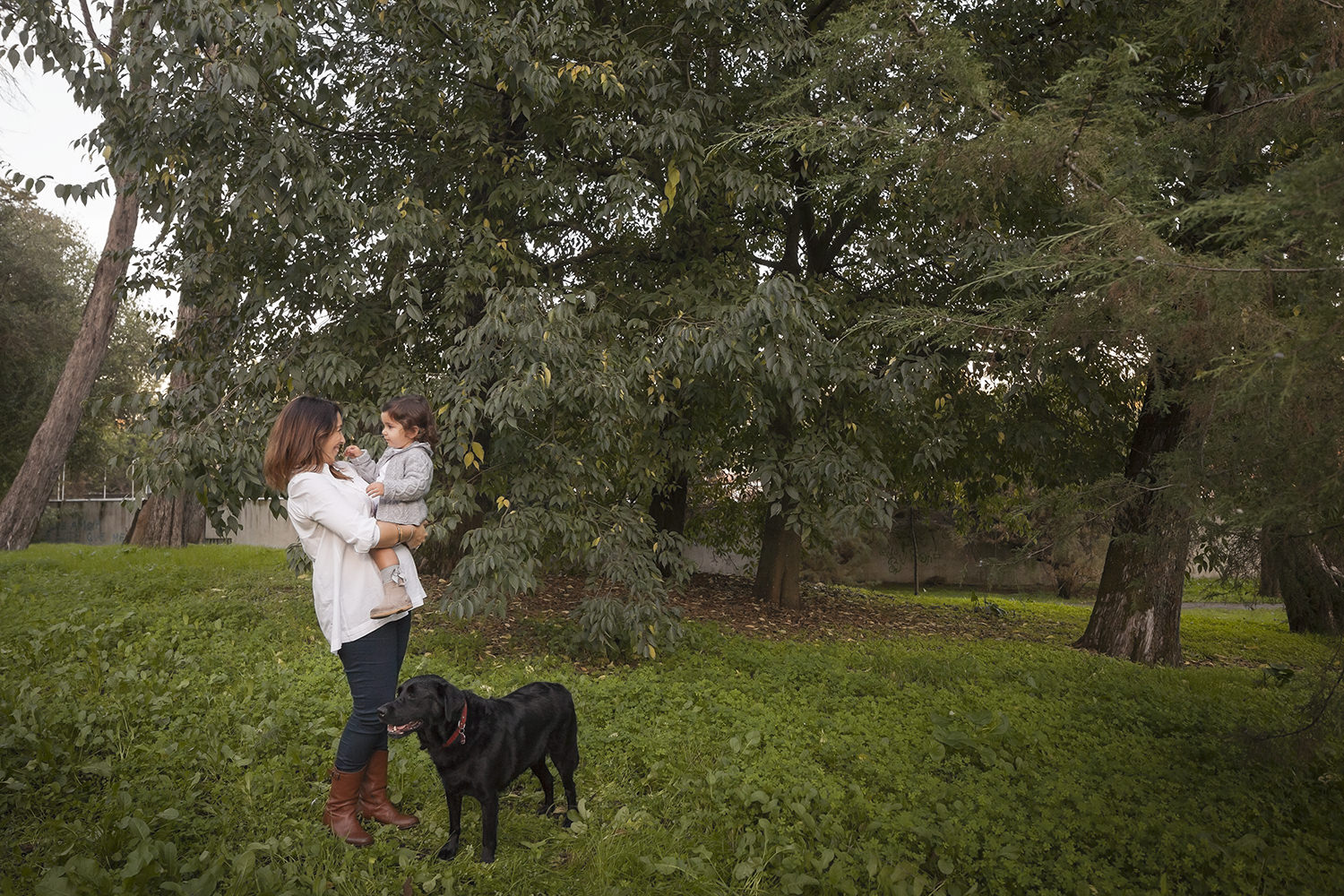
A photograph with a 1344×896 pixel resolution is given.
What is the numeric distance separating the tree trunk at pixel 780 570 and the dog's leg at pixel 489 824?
7289mm

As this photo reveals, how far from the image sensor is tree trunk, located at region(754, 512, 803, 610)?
416 inches

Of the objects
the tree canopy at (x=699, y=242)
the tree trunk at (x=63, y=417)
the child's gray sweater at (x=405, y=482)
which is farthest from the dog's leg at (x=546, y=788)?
the tree trunk at (x=63, y=417)

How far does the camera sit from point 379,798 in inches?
149

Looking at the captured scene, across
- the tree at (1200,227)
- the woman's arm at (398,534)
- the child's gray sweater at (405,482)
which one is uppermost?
the tree at (1200,227)

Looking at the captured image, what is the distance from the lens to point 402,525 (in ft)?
12.0

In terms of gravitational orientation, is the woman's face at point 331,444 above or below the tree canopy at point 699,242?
below

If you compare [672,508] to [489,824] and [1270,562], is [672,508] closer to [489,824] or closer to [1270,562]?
[1270,562]

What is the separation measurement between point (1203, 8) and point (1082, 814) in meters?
4.38

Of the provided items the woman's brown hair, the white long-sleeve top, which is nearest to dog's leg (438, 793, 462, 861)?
the white long-sleeve top

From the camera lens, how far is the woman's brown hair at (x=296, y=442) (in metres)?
3.53

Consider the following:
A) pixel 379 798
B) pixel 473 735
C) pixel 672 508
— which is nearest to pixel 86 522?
pixel 672 508

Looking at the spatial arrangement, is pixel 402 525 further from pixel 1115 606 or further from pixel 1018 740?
pixel 1115 606

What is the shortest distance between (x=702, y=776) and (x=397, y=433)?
234 cm

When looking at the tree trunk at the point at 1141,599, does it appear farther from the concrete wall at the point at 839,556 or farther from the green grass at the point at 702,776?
the concrete wall at the point at 839,556
